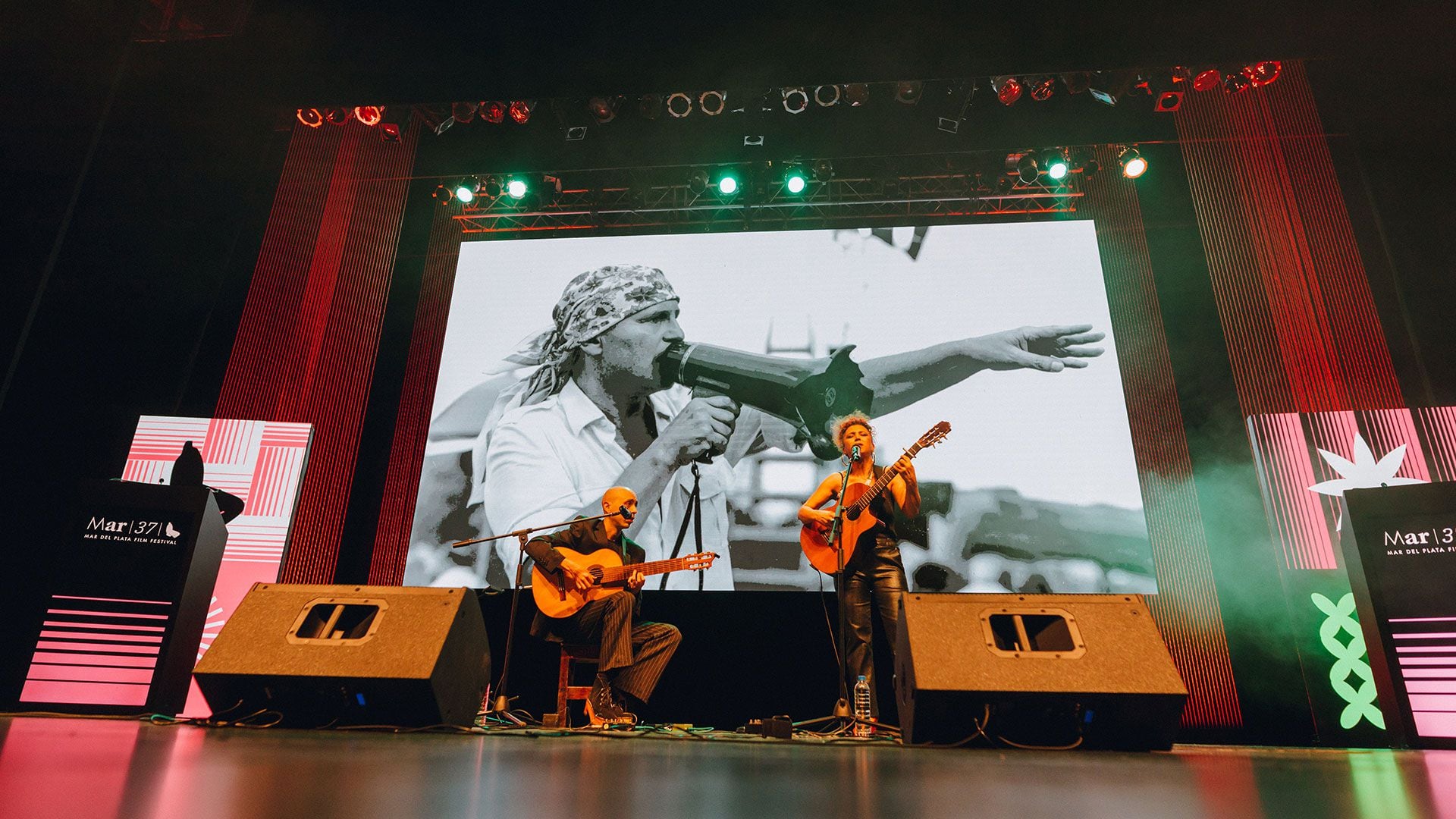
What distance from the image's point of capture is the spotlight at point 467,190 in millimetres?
5945

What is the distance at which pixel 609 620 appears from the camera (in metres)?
3.82

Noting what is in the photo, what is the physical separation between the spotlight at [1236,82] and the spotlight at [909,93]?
196cm

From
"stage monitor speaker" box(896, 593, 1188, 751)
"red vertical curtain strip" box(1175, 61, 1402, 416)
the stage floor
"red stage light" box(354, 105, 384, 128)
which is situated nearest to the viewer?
the stage floor

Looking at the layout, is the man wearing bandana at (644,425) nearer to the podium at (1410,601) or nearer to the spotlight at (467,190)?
the spotlight at (467,190)

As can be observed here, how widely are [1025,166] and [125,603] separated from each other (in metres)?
5.59

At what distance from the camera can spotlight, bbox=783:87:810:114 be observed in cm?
538

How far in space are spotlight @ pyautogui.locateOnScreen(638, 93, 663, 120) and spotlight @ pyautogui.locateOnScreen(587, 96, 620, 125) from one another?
0.16 metres

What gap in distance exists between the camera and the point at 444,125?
229 inches

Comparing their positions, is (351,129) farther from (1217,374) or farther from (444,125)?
(1217,374)

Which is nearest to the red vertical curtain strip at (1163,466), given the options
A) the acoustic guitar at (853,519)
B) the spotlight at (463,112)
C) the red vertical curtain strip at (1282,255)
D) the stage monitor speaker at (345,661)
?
the red vertical curtain strip at (1282,255)

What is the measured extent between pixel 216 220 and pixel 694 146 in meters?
2.96

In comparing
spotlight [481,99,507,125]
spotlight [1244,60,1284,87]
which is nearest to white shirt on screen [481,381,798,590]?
spotlight [481,99,507,125]

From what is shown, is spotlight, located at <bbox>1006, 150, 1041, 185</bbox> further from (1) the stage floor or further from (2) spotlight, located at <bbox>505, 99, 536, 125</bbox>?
(1) the stage floor

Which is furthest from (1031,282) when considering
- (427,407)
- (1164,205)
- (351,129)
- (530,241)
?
(351,129)
